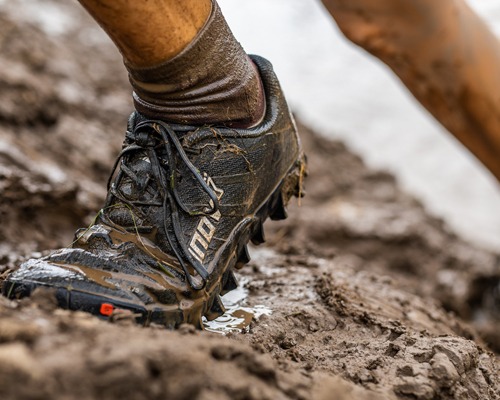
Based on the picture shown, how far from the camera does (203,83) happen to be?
5.94 feet

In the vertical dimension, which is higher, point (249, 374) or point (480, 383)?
point (249, 374)

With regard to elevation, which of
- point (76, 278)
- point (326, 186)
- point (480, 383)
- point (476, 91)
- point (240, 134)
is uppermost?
point (476, 91)

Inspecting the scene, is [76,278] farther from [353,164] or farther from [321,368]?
[353,164]

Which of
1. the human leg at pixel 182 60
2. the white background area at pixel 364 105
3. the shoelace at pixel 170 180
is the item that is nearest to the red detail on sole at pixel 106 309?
the shoelace at pixel 170 180

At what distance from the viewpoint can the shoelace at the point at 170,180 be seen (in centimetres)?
174

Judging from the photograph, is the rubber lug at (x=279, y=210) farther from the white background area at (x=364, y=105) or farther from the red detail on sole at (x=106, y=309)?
the white background area at (x=364, y=105)

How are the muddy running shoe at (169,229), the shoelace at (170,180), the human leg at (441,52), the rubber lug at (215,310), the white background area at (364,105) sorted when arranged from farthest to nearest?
the white background area at (364,105) → the rubber lug at (215,310) → the shoelace at (170,180) → the muddy running shoe at (169,229) → the human leg at (441,52)

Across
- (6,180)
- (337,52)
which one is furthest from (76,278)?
(337,52)

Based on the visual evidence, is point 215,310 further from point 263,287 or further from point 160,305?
point 263,287

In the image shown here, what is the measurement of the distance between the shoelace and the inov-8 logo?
0.02 metres

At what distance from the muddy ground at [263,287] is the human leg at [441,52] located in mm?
670

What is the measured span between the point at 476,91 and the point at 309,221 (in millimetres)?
2988

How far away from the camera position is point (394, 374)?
173 centimetres

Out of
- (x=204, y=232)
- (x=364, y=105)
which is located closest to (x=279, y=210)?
(x=204, y=232)
